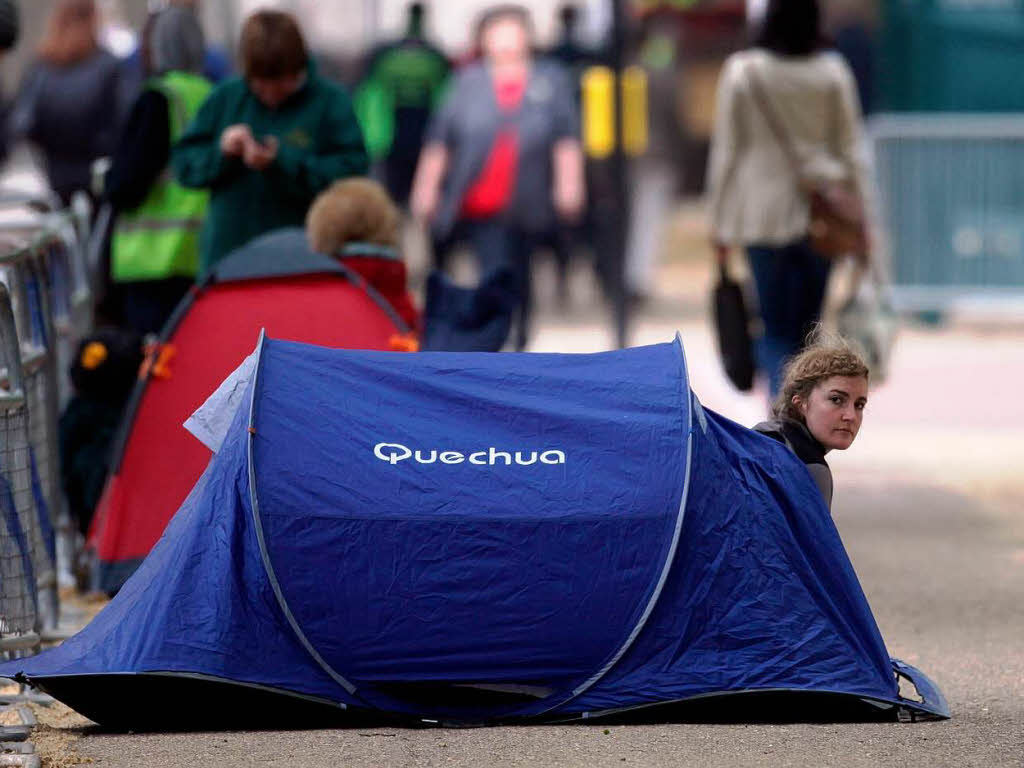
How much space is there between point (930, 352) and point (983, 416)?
2.69 m

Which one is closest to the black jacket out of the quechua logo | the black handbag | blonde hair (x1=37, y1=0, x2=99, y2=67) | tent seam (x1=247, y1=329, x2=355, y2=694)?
the quechua logo

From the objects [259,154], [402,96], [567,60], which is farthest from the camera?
[402,96]

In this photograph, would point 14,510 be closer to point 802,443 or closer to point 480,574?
point 480,574

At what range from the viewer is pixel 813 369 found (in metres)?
5.84

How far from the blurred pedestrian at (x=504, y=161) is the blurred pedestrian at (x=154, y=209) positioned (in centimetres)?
364

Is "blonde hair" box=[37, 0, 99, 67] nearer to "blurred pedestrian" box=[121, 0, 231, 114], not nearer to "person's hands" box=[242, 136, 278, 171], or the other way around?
"blurred pedestrian" box=[121, 0, 231, 114]

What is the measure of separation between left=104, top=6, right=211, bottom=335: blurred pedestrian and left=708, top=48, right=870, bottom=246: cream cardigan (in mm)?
2026

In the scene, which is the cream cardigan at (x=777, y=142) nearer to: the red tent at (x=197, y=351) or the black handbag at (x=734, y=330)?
the black handbag at (x=734, y=330)

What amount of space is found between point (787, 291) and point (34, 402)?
3.41m

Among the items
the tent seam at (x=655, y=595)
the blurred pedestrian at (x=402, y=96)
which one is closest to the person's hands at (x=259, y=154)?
the tent seam at (x=655, y=595)

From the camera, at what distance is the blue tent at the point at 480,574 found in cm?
543

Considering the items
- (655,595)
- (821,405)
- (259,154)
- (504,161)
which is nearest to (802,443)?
(821,405)

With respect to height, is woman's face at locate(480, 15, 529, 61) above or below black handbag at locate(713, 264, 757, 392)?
above

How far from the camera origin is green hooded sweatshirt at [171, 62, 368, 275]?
8.24 m
